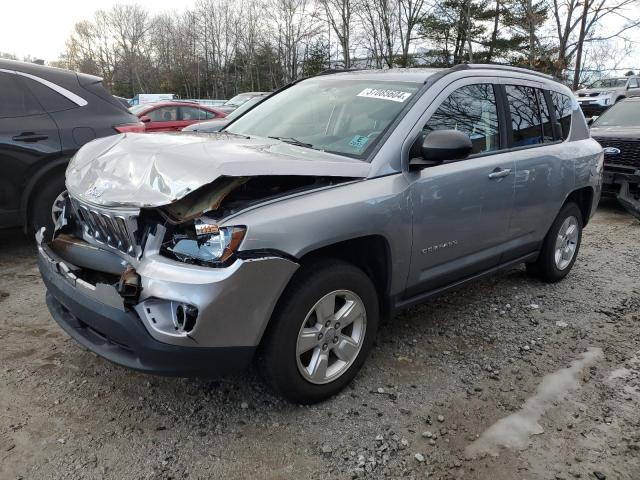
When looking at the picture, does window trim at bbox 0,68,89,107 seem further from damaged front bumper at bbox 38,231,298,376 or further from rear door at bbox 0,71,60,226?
damaged front bumper at bbox 38,231,298,376

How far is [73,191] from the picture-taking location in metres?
2.71

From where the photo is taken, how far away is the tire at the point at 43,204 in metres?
4.63

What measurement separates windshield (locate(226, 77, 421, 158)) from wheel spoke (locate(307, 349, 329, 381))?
1.12 m

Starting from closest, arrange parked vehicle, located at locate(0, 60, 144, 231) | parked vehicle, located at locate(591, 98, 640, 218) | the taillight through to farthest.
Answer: parked vehicle, located at locate(0, 60, 144, 231) → the taillight → parked vehicle, located at locate(591, 98, 640, 218)

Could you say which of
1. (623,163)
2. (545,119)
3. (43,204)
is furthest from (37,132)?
(623,163)

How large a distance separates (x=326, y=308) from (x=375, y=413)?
645 millimetres

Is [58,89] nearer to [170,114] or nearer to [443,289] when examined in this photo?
[443,289]

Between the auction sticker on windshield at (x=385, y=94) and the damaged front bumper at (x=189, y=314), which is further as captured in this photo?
the auction sticker on windshield at (x=385, y=94)

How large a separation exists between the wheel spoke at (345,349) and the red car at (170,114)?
1010 centimetres

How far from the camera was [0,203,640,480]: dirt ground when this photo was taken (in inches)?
91.6

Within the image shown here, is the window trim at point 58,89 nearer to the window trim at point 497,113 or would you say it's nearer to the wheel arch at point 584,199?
the window trim at point 497,113

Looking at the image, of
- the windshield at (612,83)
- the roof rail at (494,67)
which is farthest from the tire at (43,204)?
the windshield at (612,83)

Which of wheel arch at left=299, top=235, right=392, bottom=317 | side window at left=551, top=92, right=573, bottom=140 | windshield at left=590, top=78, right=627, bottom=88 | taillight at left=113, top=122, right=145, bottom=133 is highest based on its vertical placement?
windshield at left=590, top=78, right=627, bottom=88

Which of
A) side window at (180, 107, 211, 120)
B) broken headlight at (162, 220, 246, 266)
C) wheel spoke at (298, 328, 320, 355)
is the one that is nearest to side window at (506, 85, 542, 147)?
wheel spoke at (298, 328, 320, 355)
